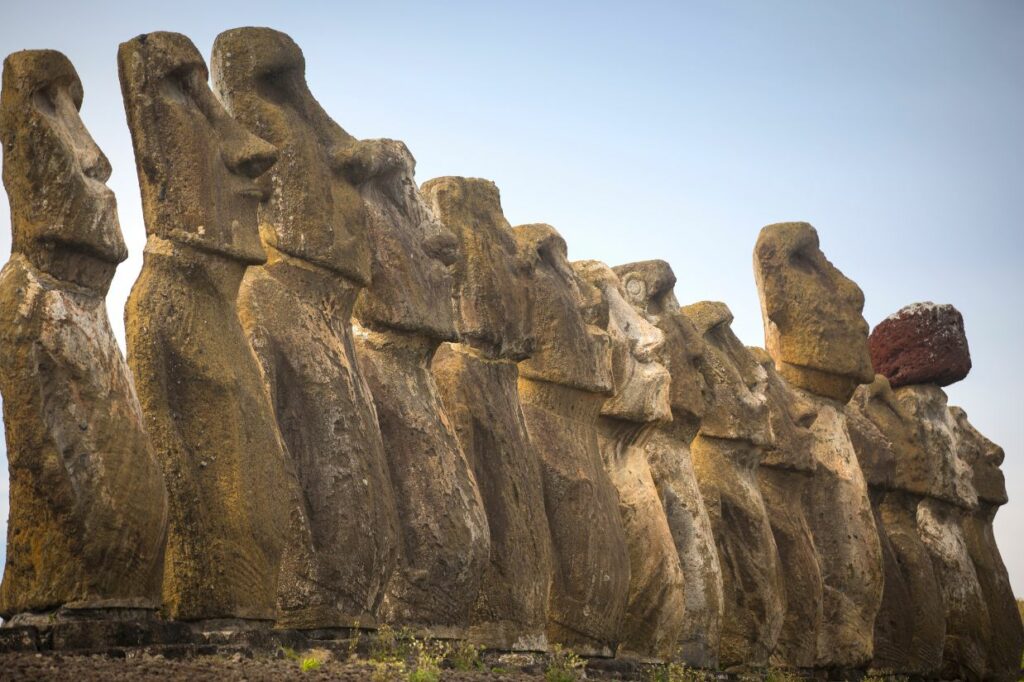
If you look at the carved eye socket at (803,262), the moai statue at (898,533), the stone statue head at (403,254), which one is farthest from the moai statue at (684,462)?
the moai statue at (898,533)

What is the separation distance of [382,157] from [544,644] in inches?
145

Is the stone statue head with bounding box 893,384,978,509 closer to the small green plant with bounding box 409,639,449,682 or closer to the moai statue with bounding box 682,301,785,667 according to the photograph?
the moai statue with bounding box 682,301,785,667

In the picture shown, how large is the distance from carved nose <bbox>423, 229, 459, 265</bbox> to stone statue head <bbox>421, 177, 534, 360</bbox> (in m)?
0.45

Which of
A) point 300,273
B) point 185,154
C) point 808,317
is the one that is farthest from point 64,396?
point 808,317

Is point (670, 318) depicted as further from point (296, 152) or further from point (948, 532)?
point (948, 532)

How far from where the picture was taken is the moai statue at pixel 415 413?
11.4 metres

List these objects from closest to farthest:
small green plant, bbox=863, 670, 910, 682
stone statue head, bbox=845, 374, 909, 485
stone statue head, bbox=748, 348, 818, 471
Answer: stone statue head, bbox=748, 348, 818, 471
small green plant, bbox=863, 670, 910, 682
stone statue head, bbox=845, 374, 909, 485

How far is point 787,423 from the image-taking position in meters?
18.2

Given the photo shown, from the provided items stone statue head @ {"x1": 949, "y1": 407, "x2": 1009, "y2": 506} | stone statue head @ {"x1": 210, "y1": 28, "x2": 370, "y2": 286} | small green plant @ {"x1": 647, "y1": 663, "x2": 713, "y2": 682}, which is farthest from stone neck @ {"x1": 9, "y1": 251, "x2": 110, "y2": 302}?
stone statue head @ {"x1": 949, "y1": 407, "x2": 1009, "y2": 506}

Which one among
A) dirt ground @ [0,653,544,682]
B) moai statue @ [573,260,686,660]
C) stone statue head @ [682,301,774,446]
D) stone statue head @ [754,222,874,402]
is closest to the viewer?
dirt ground @ [0,653,544,682]

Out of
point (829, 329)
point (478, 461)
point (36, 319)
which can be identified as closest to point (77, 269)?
point (36, 319)

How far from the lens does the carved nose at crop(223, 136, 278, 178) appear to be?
1038cm

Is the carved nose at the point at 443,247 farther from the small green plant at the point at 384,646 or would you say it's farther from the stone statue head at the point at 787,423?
the stone statue head at the point at 787,423

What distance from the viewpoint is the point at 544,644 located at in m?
12.7
